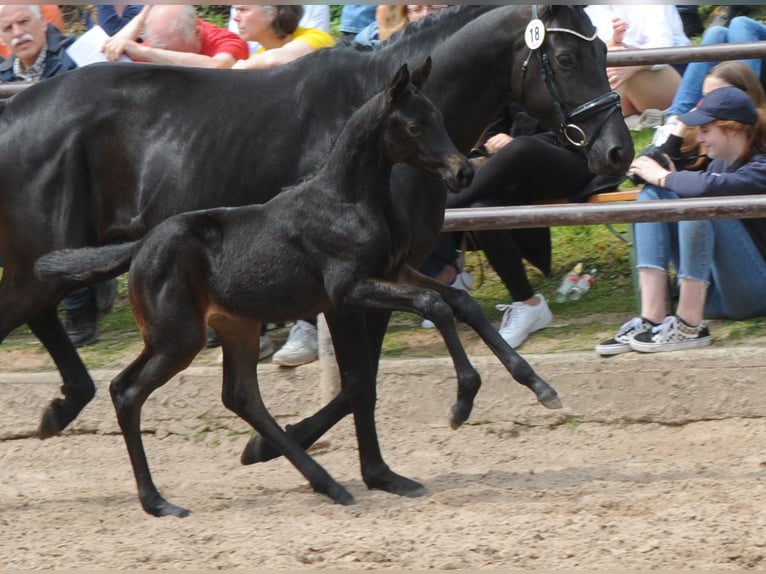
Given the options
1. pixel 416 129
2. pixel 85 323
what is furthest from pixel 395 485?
pixel 85 323

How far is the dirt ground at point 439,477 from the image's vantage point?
4156 millimetres

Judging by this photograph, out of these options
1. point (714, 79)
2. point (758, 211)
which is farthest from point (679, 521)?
point (714, 79)

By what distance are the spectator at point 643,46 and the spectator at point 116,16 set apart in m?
2.39

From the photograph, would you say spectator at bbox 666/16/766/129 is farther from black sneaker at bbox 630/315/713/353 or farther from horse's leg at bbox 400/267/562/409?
horse's leg at bbox 400/267/562/409

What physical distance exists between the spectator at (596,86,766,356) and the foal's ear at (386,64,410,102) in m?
1.75

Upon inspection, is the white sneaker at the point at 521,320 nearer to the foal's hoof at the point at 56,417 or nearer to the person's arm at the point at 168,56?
the person's arm at the point at 168,56

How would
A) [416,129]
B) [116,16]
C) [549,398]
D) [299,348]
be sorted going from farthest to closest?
1. [116,16]
2. [299,348]
3. [549,398]
4. [416,129]

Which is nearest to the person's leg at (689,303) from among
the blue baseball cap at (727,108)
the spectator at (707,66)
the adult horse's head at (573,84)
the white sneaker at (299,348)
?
the blue baseball cap at (727,108)

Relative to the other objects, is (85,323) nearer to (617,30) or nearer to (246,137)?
(246,137)

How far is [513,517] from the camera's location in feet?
14.6

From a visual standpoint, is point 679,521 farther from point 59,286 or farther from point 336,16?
point 336,16

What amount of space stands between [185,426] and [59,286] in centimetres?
104

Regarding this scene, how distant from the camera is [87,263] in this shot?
4.78 meters

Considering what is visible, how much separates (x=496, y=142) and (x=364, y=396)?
1.68 m
